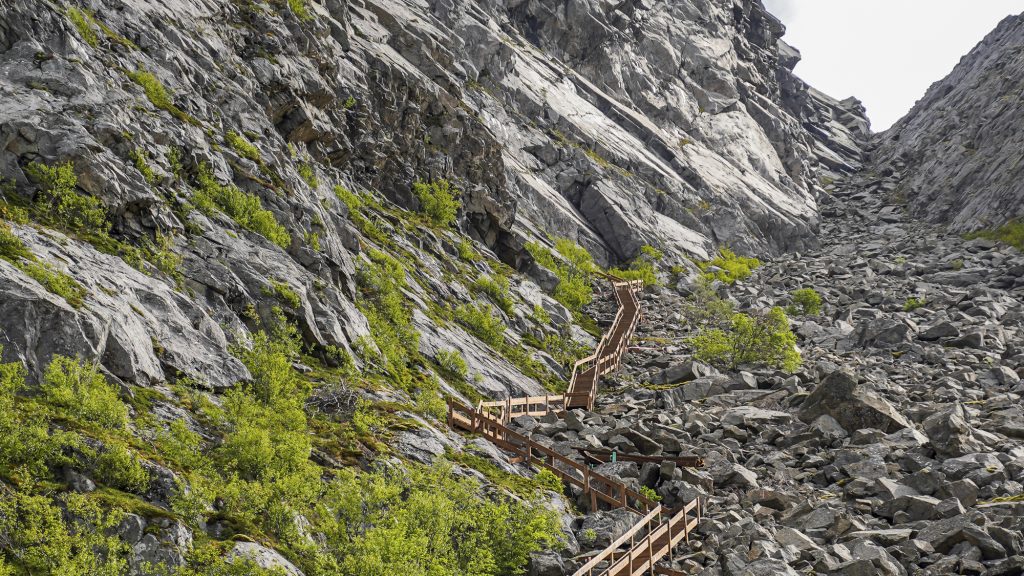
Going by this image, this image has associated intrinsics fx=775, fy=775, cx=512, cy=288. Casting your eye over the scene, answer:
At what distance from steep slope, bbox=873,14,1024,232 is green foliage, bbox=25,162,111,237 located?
3500 inches

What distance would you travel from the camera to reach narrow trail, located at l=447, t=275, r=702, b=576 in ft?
64.4

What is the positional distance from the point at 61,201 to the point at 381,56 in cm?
4320

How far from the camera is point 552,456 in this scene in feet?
83.8

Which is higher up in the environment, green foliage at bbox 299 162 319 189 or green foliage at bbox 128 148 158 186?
green foliage at bbox 128 148 158 186

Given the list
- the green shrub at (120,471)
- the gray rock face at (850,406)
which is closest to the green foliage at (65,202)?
the green shrub at (120,471)

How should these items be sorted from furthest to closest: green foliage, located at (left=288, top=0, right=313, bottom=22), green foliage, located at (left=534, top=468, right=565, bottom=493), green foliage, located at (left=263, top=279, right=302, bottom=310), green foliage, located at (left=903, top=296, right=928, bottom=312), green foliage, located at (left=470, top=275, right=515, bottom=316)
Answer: green foliage, located at (left=903, top=296, right=928, bottom=312)
green foliage, located at (left=288, top=0, right=313, bottom=22)
green foliage, located at (left=470, top=275, right=515, bottom=316)
green foliage, located at (left=263, top=279, right=302, bottom=310)
green foliage, located at (left=534, top=468, right=565, bottom=493)

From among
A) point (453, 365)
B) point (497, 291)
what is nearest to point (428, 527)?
point (453, 365)

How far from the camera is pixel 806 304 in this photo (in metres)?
60.5

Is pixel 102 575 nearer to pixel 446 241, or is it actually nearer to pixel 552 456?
pixel 552 456

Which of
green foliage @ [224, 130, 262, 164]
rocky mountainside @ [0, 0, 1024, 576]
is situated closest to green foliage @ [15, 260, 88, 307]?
rocky mountainside @ [0, 0, 1024, 576]

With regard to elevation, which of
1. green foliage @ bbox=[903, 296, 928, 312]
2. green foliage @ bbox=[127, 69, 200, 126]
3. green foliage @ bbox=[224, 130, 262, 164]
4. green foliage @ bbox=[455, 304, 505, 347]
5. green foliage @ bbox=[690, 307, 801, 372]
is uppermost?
green foliage @ bbox=[903, 296, 928, 312]

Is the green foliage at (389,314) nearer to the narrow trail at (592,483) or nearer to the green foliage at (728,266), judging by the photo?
the narrow trail at (592,483)

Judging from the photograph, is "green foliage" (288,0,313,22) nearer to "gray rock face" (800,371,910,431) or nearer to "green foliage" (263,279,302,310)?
"green foliage" (263,279,302,310)

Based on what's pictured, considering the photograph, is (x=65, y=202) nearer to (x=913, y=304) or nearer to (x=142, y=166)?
(x=142, y=166)
